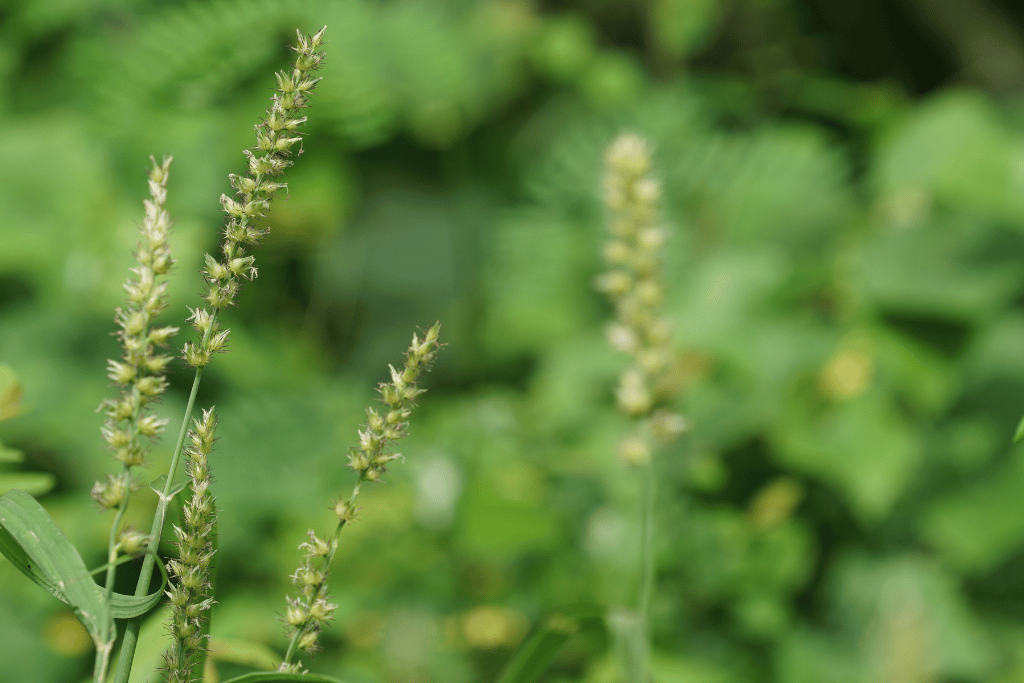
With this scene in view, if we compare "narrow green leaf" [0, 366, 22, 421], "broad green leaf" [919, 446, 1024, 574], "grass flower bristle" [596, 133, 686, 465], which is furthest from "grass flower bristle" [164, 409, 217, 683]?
"broad green leaf" [919, 446, 1024, 574]

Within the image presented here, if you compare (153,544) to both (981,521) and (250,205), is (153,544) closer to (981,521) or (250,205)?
(250,205)

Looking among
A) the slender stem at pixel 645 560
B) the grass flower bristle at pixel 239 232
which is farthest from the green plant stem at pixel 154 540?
the slender stem at pixel 645 560

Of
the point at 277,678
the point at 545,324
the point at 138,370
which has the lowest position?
the point at 277,678

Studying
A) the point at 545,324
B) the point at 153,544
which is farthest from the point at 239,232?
the point at 545,324

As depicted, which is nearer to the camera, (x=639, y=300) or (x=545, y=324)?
(x=639, y=300)

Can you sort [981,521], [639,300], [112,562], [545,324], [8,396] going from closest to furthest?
[112,562] < [8,396] < [639,300] < [981,521] < [545,324]

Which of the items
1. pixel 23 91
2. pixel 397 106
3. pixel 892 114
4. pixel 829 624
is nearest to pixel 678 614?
pixel 829 624

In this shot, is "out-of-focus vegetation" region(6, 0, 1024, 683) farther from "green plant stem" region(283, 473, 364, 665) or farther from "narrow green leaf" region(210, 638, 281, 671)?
"green plant stem" region(283, 473, 364, 665)

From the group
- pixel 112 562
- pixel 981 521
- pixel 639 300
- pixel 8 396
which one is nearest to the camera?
pixel 112 562
